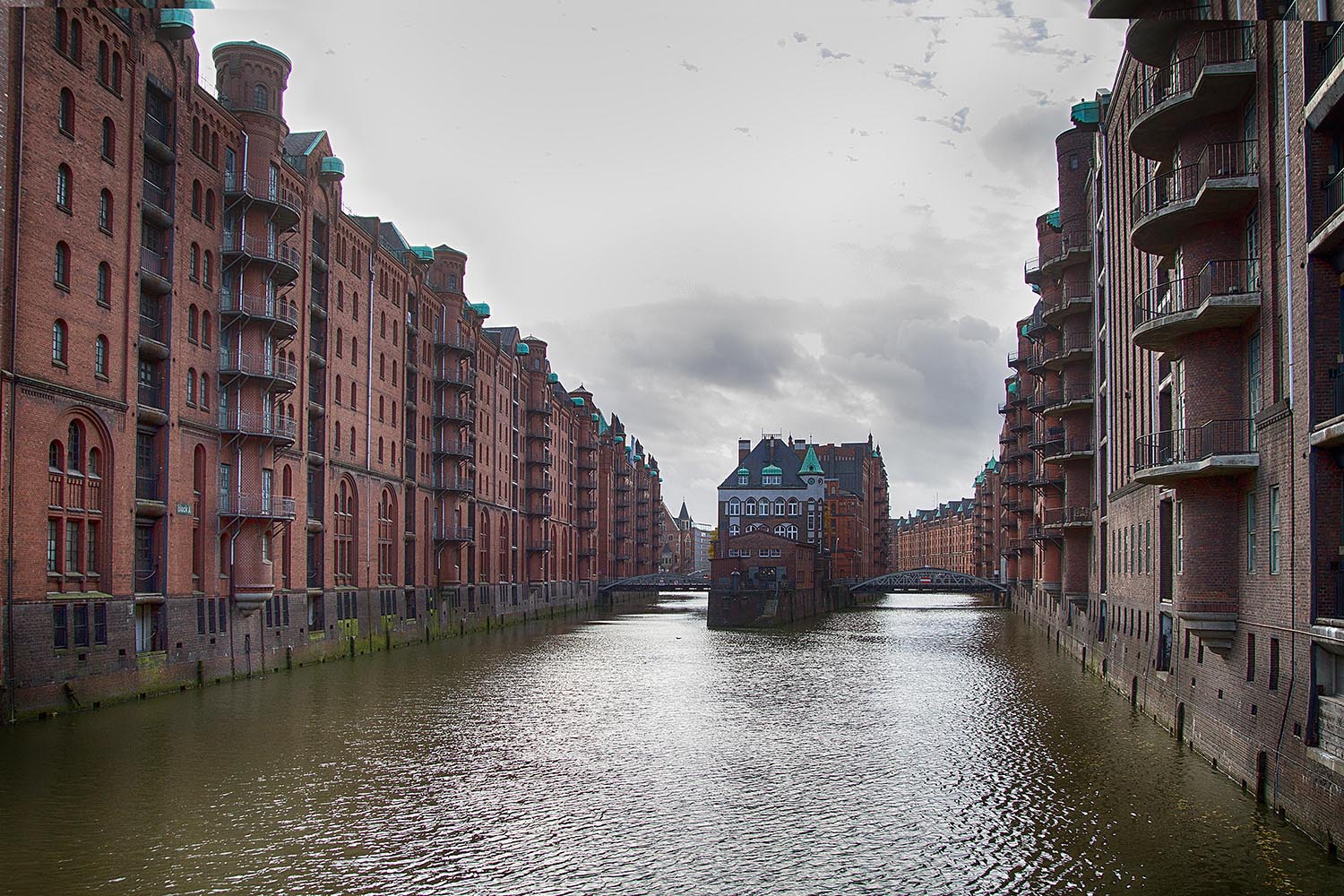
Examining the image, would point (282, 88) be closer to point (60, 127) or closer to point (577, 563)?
point (60, 127)

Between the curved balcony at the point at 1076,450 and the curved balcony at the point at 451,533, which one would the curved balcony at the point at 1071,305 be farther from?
the curved balcony at the point at 451,533

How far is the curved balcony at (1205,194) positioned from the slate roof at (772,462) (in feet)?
364

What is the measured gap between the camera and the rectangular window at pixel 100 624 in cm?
3203

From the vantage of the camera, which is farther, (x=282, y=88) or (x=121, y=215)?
(x=282, y=88)

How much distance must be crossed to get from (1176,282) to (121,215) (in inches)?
1124

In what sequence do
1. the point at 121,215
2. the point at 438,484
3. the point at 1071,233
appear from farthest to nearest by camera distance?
the point at 438,484 → the point at 1071,233 → the point at 121,215

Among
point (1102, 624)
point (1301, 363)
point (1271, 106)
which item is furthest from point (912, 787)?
point (1102, 624)

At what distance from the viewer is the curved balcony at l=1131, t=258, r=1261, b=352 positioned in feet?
68.7

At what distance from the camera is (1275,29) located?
779 inches

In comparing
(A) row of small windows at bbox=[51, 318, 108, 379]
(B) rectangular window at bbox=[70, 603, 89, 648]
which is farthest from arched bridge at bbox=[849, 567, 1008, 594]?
(A) row of small windows at bbox=[51, 318, 108, 379]

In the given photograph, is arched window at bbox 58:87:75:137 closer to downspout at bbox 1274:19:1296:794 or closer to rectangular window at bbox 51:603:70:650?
rectangular window at bbox 51:603:70:650

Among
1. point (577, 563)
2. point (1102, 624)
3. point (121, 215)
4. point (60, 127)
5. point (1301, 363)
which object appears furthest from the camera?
point (577, 563)

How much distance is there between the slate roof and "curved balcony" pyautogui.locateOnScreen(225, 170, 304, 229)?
94299 millimetres

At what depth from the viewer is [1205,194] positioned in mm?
21172
